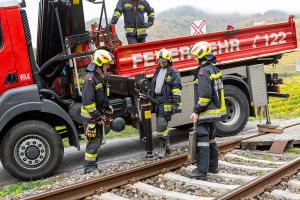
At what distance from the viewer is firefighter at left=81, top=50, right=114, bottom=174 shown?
6.71 meters

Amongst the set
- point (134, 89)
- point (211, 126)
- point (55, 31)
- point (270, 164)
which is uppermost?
point (55, 31)

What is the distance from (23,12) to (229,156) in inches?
159

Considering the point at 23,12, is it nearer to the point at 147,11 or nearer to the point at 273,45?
the point at 147,11

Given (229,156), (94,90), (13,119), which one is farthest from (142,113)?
(13,119)

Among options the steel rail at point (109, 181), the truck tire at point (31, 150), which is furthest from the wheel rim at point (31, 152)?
the steel rail at point (109, 181)

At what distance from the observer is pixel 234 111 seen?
9547mm

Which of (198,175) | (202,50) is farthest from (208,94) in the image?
(198,175)

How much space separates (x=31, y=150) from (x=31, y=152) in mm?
31

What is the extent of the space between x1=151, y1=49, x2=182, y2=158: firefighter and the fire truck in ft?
0.75

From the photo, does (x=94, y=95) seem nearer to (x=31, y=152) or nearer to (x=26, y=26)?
(x=31, y=152)

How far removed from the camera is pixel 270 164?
6.83 m

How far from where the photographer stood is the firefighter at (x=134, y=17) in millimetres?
9078

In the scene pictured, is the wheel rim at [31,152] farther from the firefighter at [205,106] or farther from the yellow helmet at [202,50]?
the yellow helmet at [202,50]

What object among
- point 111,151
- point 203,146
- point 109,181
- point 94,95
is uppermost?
point 94,95
